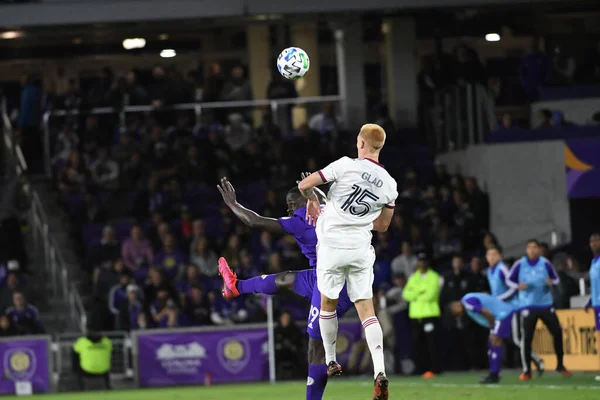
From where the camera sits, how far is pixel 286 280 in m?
13.6

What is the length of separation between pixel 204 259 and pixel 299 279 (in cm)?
1146

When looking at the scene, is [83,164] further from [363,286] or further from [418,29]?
[363,286]

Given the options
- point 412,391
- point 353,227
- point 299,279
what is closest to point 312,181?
point 353,227

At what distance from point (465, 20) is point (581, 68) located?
15.8 feet

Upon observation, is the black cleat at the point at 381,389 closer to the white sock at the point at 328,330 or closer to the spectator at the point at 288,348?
the white sock at the point at 328,330

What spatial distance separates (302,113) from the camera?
2947 cm

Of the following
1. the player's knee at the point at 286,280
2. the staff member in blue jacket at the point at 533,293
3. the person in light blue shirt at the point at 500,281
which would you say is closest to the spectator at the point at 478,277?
the person in light blue shirt at the point at 500,281

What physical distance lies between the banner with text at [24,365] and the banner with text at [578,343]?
7.94 metres

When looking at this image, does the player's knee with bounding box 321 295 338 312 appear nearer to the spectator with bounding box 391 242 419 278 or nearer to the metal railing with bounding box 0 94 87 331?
the spectator with bounding box 391 242 419 278

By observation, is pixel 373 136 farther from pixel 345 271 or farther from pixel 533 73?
pixel 533 73

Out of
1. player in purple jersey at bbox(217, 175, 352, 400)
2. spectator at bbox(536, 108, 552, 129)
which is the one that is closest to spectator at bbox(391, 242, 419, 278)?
spectator at bbox(536, 108, 552, 129)

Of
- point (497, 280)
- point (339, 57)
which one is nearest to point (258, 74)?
point (339, 57)

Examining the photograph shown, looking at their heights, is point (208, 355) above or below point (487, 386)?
above

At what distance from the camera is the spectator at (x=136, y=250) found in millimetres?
25062
